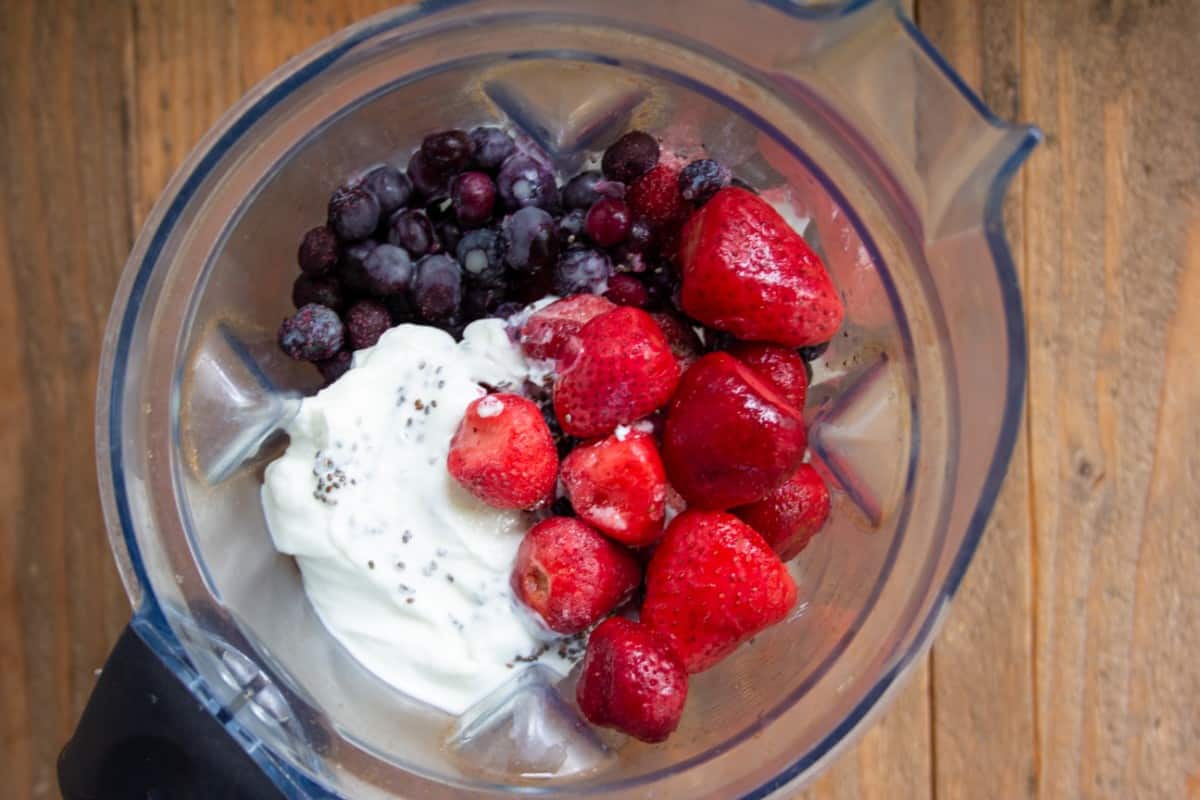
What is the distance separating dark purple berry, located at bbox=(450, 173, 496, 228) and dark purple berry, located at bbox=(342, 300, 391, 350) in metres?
0.11

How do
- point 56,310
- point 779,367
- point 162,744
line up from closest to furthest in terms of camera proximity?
point 162,744, point 779,367, point 56,310

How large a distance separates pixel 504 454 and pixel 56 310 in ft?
1.72

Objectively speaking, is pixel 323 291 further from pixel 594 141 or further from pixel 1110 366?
pixel 1110 366

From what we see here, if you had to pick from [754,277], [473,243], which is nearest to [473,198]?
[473,243]

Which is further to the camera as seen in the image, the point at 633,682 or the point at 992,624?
the point at 992,624

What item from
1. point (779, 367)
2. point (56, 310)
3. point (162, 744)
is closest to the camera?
point (162, 744)

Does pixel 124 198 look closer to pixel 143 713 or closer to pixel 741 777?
pixel 143 713

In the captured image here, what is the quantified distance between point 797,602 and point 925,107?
413 millimetres

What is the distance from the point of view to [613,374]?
79 cm

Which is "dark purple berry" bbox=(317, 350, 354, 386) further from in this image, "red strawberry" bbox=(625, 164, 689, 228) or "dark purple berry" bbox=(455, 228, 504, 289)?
"red strawberry" bbox=(625, 164, 689, 228)

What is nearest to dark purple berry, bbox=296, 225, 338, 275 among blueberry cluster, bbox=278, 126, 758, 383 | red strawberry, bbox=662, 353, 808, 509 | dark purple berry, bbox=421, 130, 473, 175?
blueberry cluster, bbox=278, 126, 758, 383

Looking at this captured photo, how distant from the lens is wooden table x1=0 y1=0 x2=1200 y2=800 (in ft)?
3.28

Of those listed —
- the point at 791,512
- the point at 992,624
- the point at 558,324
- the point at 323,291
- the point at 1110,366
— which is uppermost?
the point at 323,291

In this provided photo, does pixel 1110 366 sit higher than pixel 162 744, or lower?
lower
